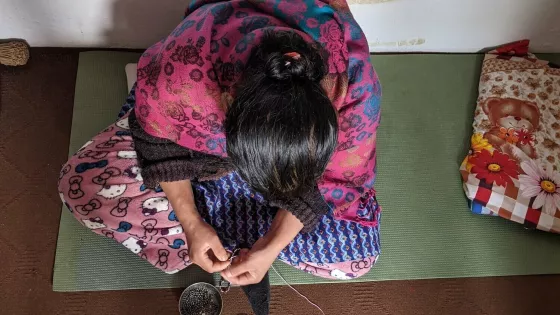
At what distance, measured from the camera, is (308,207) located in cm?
109

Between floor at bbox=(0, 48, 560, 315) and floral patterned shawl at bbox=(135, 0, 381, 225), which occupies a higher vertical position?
floral patterned shawl at bbox=(135, 0, 381, 225)

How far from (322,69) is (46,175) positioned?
1020 millimetres

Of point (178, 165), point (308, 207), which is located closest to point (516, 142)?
point (308, 207)

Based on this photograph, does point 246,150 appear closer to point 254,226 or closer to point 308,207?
point 308,207

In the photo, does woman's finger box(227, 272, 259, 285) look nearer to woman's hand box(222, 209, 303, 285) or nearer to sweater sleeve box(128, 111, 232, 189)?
woman's hand box(222, 209, 303, 285)

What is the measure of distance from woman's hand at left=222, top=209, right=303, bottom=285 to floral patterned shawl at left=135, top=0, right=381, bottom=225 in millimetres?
172

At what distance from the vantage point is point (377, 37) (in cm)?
161

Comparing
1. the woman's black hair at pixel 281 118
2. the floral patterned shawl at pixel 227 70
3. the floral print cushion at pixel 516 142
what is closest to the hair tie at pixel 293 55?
the woman's black hair at pixel 281 118

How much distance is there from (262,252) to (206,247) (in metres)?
0.12

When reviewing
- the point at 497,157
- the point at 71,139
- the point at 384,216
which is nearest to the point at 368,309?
the point at 384,216

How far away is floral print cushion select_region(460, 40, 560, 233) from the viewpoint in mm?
1458

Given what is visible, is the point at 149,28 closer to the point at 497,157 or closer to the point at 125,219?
the point at 125,219

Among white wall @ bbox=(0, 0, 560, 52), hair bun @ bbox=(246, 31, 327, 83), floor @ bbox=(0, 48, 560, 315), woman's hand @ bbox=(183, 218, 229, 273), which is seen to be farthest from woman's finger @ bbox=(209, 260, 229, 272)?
white wall @ bbox=(0, 0, 560, 52)

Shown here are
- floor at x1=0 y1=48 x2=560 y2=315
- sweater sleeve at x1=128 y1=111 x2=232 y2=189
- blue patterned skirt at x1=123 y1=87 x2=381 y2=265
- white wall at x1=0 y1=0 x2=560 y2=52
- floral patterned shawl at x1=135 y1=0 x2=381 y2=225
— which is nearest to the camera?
floral patterned shawl at x1=135 y1=0 x2=381 y2=225
